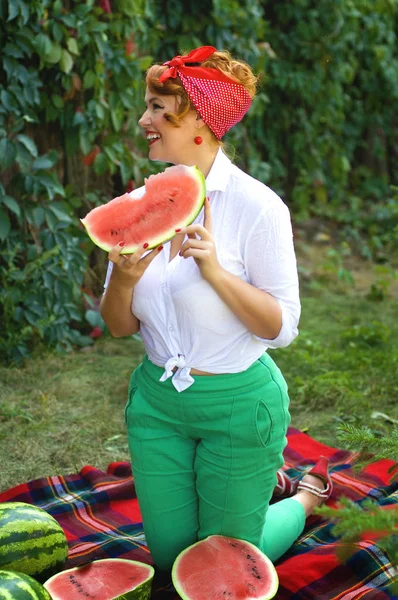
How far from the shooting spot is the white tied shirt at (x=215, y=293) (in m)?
2.35

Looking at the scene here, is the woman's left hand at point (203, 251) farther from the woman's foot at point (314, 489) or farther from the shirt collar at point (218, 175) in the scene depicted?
the woman's foot at point (314, 489)

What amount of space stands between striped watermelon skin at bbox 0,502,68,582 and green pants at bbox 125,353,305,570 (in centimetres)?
30

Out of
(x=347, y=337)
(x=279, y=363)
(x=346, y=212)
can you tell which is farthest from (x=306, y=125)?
(x=279, y=363)

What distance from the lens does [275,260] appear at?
2.34 m

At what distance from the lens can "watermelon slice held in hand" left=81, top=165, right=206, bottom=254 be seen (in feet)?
7.45

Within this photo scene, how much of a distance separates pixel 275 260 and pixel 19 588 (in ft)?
3.71

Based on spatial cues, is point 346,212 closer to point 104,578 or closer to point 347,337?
point 347,337

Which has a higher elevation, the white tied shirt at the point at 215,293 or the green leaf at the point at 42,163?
the white tied shirt at the point at 215,293

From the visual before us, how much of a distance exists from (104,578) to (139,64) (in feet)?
11.2

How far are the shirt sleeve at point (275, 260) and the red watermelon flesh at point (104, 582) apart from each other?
81 centimetres

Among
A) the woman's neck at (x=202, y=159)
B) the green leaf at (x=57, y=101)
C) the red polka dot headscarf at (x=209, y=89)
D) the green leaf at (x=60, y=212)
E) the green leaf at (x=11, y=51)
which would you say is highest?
the red polka dot headscarf at (x=209, y=89)

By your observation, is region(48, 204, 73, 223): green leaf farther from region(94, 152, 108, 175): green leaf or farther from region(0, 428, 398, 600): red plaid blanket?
region(0, 428, 398, 600): red plaid blanket

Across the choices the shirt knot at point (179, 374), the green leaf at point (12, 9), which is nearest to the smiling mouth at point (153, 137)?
the shirt knot at point (179, 374)

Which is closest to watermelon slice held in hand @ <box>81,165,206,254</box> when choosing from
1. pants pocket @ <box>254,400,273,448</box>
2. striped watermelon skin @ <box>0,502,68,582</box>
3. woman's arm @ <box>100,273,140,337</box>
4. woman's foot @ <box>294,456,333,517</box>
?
woman's arm @ <box>100,273,140,337</box>
